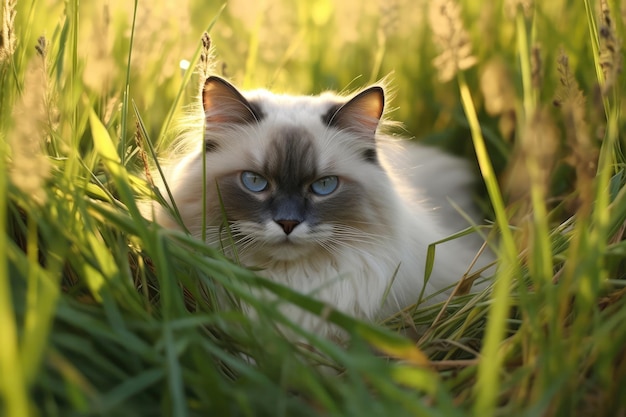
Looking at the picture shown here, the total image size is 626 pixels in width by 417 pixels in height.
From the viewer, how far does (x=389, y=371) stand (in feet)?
3.72

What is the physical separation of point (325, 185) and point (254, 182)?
22cm

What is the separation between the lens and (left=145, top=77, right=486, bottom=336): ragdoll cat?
1.95 m

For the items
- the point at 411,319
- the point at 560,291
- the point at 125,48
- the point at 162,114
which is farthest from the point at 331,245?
the point at 125,48

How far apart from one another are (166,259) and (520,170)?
742 millimetres

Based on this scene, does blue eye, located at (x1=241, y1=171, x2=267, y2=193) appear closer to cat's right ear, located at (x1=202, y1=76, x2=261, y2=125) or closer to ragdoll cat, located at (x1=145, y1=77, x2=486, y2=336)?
ragdoll cat, located at (x1=145, y1=77, x2=486, y2=336)

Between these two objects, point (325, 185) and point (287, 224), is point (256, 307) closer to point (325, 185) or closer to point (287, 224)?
point (287, 224)

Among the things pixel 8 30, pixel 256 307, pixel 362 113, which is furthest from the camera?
pixel 362 113

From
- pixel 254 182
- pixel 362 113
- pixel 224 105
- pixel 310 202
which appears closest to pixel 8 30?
pixel 224 105

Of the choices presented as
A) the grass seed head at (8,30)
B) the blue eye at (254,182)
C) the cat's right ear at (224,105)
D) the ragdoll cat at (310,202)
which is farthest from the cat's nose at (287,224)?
the grass seed head at (8,30)

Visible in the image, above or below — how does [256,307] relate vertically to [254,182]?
below

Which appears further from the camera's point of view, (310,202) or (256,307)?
(310,202)

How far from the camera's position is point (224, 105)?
208 cm

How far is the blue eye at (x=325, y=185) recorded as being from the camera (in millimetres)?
2047

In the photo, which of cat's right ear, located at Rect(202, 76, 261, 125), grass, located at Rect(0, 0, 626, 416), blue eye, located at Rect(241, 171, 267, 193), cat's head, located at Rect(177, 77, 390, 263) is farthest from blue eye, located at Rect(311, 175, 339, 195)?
grass, located at Rect(0, 0, 626, 416)
